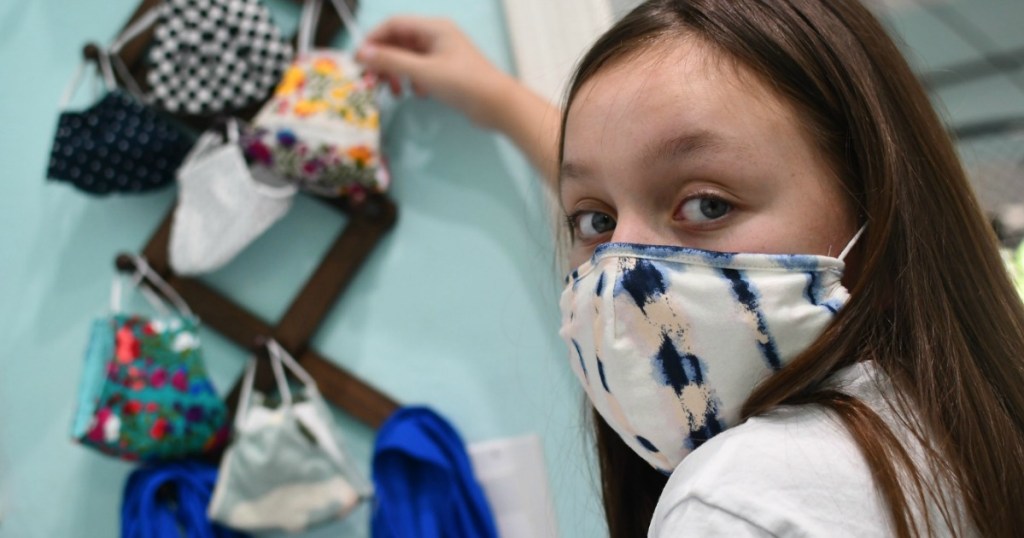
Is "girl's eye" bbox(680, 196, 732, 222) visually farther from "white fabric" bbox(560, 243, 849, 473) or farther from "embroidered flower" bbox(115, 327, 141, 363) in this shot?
"embroidered flower" bbox(115, 327, 141, 363)

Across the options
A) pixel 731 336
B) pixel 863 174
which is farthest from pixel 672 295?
pixel 863 174

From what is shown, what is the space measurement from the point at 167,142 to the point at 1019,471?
101 cm

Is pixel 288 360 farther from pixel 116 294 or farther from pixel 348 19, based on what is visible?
pixel 348 19

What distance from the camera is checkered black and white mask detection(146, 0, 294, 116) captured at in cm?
110

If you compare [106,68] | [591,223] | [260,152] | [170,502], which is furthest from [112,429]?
[591,223]

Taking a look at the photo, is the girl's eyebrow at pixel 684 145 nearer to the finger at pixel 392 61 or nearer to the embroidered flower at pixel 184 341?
the finger at pixel 392 61

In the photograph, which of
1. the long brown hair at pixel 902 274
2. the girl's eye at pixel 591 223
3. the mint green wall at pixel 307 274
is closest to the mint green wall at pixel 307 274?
the mint green wall at pixel 307 274

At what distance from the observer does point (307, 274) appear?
3.83 feet

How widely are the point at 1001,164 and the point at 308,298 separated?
47.5 inches

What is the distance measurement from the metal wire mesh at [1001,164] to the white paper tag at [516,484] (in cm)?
81

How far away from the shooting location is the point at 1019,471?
511 mm

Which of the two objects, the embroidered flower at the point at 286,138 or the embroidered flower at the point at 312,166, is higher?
the embroidered flower at the point at 286,138

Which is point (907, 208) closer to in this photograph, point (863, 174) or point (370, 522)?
point (863, 174)

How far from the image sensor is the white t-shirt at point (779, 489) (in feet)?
1.41
